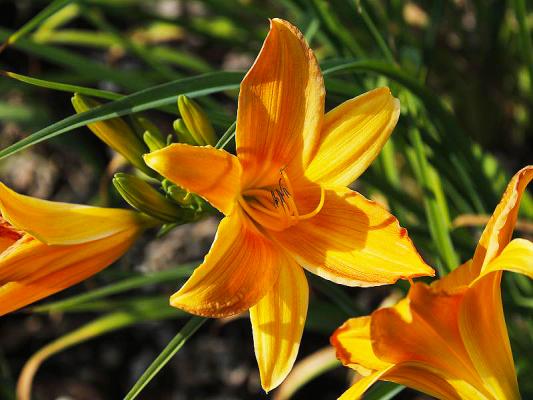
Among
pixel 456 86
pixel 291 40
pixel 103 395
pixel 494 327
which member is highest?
pixel 291 40

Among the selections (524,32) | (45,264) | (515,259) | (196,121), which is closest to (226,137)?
(196,121)

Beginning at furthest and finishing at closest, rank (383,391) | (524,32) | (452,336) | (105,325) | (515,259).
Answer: (105,325) → (524,32) → (383,391) → (452,336) → (515,259)

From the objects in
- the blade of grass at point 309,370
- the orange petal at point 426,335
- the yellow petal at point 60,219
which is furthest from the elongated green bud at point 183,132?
the blade of grass at point 309,370

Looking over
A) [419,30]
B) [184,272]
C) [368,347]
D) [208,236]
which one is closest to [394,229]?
[368,347]

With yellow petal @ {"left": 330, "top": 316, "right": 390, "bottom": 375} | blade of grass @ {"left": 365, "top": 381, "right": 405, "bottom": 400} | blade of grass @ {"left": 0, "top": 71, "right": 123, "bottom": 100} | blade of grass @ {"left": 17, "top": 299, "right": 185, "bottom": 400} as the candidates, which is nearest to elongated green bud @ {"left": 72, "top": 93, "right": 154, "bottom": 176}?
blade of grass @ {"left": 0, "top": 71, "right": 123, "bottom": 100}

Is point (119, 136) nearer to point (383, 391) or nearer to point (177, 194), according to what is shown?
point (177, 194)

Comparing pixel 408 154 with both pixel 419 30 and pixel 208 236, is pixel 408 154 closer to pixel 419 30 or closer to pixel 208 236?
pixel 208 236
